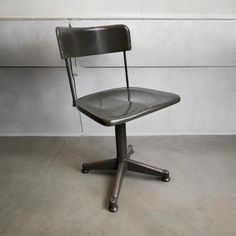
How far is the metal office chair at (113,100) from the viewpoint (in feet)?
3.76

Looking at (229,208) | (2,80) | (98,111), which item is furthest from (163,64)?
(2,80)

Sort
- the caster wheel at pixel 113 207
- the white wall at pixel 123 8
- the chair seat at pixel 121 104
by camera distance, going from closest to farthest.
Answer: the chair seat at pixel 121 104 < the caster wheel at pixel 113 207 < the white wall at pixel 123 8

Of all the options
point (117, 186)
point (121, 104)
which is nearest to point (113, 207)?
point (117, 186)

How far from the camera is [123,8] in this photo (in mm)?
1601

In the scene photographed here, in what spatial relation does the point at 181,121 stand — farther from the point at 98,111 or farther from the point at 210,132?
the point at 98,111

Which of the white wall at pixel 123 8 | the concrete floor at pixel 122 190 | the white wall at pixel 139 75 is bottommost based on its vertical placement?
the concrete floor at pixel 122 190

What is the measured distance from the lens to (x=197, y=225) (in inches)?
44.4

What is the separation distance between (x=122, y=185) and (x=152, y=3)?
1281 mm

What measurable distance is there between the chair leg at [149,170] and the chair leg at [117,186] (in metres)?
0.05

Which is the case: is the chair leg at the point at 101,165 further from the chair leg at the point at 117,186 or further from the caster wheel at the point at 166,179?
the caster wheel at the point at 166,179

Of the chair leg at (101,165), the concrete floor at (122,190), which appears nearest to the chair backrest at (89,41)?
the chair leg at (101,165)

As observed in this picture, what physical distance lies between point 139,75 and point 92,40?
1.90 feet

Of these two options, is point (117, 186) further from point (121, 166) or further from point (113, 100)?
point (113, 100)

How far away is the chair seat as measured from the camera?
42.3 inches
